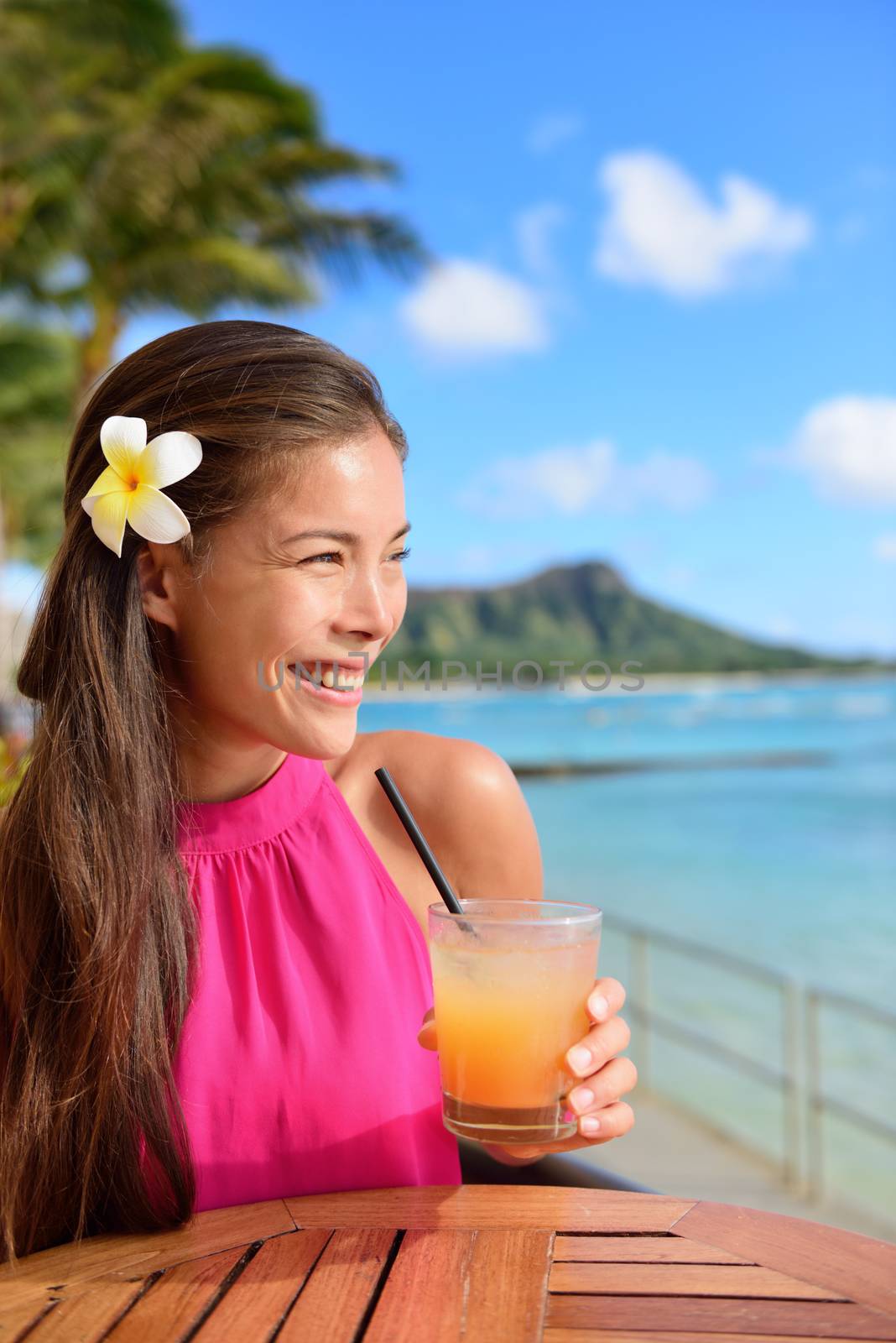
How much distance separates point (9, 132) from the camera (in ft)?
40.0

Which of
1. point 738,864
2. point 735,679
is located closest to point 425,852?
point 738,864

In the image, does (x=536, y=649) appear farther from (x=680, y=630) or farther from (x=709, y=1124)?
(x=709, y=1124)

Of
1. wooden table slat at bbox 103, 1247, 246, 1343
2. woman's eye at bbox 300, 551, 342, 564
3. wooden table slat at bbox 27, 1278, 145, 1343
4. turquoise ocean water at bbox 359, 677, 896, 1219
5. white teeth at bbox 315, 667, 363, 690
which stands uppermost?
woman's eye at bbox 300, 551, 342, 564

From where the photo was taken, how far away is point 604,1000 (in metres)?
1.37

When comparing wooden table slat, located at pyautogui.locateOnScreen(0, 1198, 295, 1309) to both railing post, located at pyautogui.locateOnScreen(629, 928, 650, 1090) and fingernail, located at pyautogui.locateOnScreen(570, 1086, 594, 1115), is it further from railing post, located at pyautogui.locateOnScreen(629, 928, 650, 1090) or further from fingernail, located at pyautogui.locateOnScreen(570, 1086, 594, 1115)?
railing post, located at pyautogui.locateOnScreen(629, 928, 650, 1090)

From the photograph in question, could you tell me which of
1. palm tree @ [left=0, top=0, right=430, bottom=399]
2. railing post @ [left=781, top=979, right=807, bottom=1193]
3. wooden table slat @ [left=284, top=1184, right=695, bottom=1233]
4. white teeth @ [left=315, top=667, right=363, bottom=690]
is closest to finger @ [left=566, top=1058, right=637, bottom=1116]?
wooden table slat @ [left=284, top=1184, right=695, bottom=1233]

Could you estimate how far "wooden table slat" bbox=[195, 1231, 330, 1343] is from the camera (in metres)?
→ 1.12

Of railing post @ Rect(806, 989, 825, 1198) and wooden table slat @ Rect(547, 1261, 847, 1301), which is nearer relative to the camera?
wooden table slat @ Rect(547, 1261, 847, 1301)

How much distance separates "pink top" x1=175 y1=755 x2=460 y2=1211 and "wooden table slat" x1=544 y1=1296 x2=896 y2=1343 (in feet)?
1.89

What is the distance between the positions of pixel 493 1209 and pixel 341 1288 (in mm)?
221

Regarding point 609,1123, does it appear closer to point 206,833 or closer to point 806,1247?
point 806,1247

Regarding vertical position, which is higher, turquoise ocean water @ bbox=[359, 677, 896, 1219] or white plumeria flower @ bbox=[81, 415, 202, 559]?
white plumeria flower @ bbox=[81, 415, 202, 559]

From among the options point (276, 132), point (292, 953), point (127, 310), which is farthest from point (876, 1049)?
point (276, 132)

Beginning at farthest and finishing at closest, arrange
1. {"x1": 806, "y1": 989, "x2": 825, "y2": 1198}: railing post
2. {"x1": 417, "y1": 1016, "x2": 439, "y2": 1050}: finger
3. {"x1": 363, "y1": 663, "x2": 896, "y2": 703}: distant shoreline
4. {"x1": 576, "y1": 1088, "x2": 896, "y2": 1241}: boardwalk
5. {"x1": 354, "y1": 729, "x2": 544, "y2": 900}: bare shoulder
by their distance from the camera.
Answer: {"x1": 363, "y1": 663, "x2": 896, "y2": 703}: distant shoreline
{"x1": 576, "y1": 1088, "x2": 896, "y2": 1241}: boardwalk
{"x1": 806, "y1": 989, "x2": 825, "y2": 1198}: railing post
{"x1": 354, "y1": 729, "x2": 544, "y2": 900}: bare shoulder
{"x1": 417, "y1": 1016, "x2": 439, "y2": 1050}: finger
